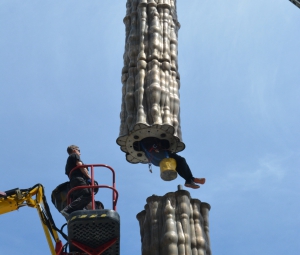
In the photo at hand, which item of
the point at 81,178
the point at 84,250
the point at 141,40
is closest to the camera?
the point at 84,250

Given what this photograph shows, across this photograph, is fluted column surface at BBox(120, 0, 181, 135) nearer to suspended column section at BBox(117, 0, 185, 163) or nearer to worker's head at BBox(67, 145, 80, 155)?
suspended column section at BBox(117, 0, 185, 163)

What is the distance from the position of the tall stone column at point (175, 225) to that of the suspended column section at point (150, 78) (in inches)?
81.8

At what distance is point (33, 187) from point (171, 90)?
577 centimetres

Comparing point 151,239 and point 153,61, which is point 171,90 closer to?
point 153,61

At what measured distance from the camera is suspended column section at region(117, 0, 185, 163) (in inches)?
797

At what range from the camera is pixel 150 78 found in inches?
837

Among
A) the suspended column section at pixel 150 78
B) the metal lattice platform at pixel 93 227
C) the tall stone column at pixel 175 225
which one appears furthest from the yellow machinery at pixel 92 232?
the suspended column section at pixel 150 78

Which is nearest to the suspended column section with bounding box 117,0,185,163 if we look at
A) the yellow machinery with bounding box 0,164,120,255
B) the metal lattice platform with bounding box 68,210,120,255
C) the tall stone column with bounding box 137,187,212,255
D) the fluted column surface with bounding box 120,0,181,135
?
the fluted column surface with bounding box 120,0,181,135

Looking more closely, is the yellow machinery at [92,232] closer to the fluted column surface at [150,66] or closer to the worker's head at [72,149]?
the worker's head at [72,149]

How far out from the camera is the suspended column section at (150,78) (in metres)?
20.2

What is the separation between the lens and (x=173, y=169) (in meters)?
19.8

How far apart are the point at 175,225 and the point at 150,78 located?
16.4 feet

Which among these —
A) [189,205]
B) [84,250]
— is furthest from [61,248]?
[189,205]

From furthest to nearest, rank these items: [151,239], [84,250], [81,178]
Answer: [151,239] < [81,178] < [84,250]
